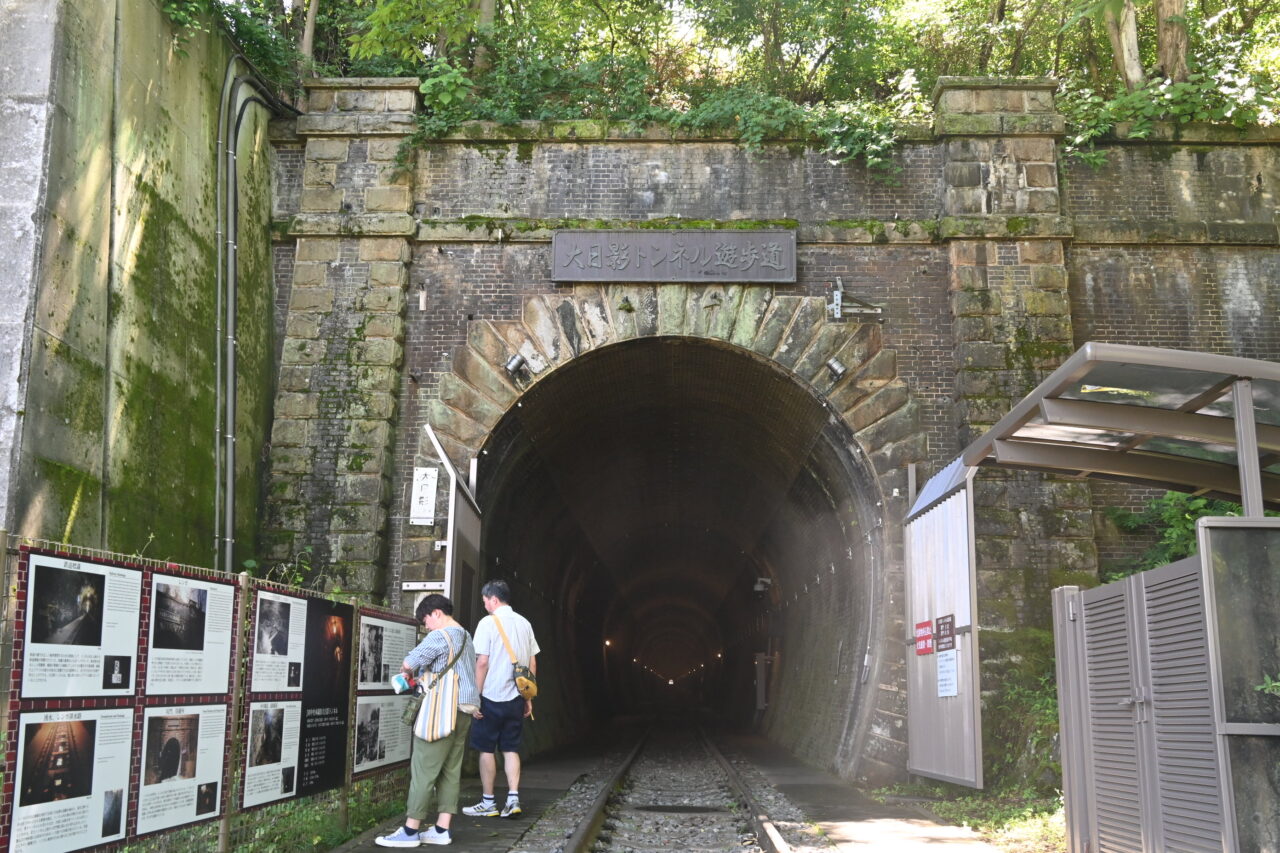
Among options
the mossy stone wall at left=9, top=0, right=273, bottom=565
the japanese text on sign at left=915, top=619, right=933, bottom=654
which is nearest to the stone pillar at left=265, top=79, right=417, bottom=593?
the mossy stone wall at left=9, top=0, right=273, bottom=565

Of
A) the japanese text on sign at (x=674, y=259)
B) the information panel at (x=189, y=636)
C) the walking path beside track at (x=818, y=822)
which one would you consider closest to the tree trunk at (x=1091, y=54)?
the japanese text on sign at (x=674, y=259)

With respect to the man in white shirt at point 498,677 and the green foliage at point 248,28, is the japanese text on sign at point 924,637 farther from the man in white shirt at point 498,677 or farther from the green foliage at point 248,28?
the green foliage at point 248,28

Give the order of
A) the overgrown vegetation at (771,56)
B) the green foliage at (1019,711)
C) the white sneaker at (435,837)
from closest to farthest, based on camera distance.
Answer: the white sneaker at (435,837) → the green foliage at (1019,711) → the overgrown vegetation at (771,56)

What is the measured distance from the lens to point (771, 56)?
64.8 ft

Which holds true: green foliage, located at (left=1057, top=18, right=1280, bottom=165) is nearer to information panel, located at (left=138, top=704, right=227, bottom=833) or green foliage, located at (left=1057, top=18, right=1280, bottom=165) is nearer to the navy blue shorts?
the navy blue shorts

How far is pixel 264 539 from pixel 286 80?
5345mm

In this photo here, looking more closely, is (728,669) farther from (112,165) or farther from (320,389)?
(112,165)

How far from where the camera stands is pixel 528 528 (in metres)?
16.4

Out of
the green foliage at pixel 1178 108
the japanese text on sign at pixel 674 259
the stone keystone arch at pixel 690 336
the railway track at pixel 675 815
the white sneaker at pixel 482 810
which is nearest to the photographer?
the railway track at pixel 675 815

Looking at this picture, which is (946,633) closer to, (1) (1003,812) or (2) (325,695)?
(1) (1003,812)

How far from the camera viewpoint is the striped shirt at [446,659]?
748 centimetres

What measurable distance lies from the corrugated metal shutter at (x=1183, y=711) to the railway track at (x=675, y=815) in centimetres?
272

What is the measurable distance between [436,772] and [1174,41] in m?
12.9

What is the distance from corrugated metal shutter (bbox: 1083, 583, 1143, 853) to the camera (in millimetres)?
5922
